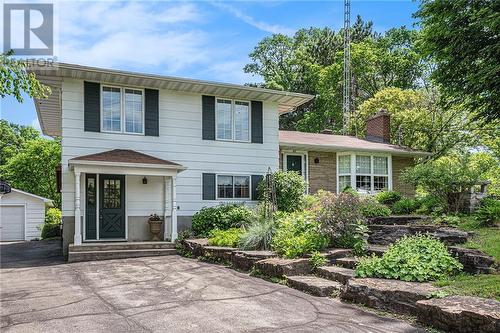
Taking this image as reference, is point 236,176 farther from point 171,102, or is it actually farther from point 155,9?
point 155,9

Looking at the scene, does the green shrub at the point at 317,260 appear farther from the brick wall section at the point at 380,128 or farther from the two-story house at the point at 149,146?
the brick wall section at the point at 380,128

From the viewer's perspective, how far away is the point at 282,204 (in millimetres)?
13766

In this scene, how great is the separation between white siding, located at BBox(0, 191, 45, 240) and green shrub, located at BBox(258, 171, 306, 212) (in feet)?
48.8

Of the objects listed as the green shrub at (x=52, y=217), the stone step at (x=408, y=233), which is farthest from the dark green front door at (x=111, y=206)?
the green shrub at (x=52, y=217)

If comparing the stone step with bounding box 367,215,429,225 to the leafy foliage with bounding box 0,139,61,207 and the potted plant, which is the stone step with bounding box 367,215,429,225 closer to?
the potted plant

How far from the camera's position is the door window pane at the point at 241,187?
47.6 feet

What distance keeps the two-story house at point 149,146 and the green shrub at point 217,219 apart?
725 millimetres

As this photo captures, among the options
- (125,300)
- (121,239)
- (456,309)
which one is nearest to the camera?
(456,309)

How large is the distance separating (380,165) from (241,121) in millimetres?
7367

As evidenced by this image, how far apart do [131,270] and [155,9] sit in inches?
228

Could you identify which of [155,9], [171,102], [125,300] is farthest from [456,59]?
[171,102]

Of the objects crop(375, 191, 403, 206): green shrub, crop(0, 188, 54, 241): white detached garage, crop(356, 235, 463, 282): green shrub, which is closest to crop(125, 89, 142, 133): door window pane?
crop(375, 191, 403, 206): green shrub

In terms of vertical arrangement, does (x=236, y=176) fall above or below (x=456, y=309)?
above

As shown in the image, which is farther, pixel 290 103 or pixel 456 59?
pixel 290 103
